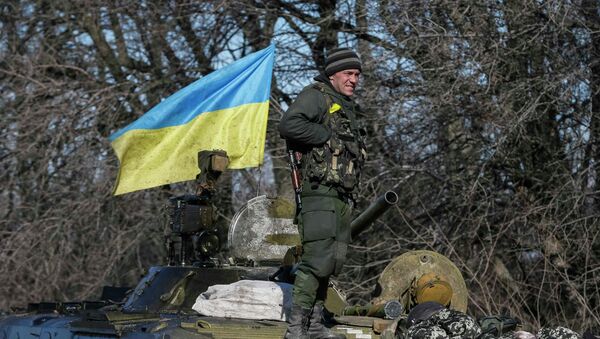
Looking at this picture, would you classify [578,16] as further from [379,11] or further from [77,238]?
[77,238]

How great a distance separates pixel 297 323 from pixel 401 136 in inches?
232

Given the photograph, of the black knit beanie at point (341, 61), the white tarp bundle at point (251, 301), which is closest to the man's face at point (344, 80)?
the black knit beanie at point (341, 61)

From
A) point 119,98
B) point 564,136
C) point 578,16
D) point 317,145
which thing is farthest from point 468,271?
point 119,98

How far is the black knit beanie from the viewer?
707 cm

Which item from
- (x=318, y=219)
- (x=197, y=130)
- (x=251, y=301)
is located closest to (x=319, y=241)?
(x=318, y=219)

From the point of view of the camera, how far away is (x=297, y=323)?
21.7ft

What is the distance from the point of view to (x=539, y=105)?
11.4 m

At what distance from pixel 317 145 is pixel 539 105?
5.18 metres

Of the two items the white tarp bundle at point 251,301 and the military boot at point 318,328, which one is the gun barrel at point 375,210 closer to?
the white tarp bundle at point 251,301

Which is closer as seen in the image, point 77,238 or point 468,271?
point 468,271

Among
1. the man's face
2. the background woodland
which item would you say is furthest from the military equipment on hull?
the background woodland

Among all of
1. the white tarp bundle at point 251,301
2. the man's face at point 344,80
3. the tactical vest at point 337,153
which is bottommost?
the white tarp bundle at point 251,301

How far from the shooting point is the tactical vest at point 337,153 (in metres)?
6.78

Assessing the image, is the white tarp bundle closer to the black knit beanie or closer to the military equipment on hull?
the military equipment on hull
